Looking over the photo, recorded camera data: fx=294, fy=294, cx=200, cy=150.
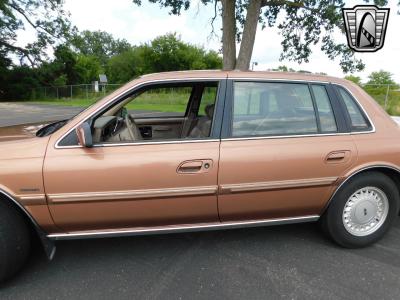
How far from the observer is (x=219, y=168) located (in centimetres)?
242

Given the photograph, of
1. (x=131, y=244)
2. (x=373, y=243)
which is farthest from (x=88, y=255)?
(x=373, y=243)

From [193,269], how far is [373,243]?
73.7 inches

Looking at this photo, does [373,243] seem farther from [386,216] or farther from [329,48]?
[329,48]

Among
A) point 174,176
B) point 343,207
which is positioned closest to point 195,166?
point 174,176

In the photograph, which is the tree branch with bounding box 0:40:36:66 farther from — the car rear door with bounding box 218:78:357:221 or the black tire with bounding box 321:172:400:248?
the black tire with bounding box 321:172:400:248

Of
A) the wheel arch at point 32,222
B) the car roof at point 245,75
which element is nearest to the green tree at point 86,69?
the car roof at point 245,75

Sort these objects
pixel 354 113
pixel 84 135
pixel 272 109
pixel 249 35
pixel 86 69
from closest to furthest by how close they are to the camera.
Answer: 1. pixel 84 135
2. pixel 272 109
3. pixel 354 113
4. pixel 249 35
5. pixel 86 69

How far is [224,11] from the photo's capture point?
402 inches

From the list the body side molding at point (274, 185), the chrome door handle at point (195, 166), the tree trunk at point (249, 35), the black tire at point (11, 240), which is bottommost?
the black tire at point (11, 240)

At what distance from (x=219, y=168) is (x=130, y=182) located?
0.73m

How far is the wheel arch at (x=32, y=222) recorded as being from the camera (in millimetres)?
2245

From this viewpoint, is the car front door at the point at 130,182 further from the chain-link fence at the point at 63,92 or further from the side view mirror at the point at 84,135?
the chain-link fence at the point at 63,92

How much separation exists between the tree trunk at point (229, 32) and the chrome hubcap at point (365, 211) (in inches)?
325

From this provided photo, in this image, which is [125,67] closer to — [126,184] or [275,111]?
[275,111]
